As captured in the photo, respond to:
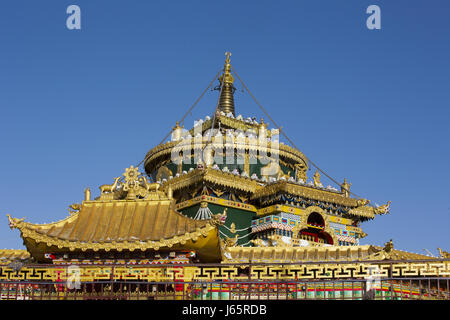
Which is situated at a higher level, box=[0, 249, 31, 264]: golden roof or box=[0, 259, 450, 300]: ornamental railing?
box=[0, 249, 31, 264]: golden roof

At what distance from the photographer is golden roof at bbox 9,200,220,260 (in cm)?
2106

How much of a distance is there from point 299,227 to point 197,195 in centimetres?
519

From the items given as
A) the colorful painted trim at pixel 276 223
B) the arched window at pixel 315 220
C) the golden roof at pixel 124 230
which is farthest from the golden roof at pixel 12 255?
the arched window at pixel 315 220

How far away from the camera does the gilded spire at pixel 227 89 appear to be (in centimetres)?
4225

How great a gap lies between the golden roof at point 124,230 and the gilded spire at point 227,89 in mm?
19757

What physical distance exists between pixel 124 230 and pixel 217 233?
3.30 m

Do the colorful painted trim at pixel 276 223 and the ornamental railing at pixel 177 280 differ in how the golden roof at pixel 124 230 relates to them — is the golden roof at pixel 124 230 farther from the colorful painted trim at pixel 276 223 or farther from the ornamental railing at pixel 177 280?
the colorful painted trim at pixel 276 223

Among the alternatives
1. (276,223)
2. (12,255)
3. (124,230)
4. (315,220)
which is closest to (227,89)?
(315,220)

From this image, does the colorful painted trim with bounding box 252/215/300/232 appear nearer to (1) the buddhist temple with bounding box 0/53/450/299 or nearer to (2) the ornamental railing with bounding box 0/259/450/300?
(1) the buddhist temple with bounding box 0/53/450/299

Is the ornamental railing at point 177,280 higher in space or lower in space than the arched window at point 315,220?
lower

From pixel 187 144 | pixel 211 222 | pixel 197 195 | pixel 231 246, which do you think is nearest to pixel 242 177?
pixel 197 195

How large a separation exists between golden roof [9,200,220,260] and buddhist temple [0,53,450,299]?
38 millimetres

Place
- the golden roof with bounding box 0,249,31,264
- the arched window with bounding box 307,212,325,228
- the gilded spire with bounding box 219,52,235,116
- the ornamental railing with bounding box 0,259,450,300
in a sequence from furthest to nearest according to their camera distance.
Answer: the gilded spire with bounding box 219,52,235,116 → the arched window with bounding box 307,212,325,228 → the golden roof with bounding box 0,249,31,264 → the ornamental railing with bounding box 0,259,450,300

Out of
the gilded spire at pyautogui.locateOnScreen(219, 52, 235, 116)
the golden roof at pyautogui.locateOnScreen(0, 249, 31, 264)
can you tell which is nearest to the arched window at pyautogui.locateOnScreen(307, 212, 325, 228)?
the gilded spire at pyautogui.locateOnScreen(219, 52, 235, 116)
